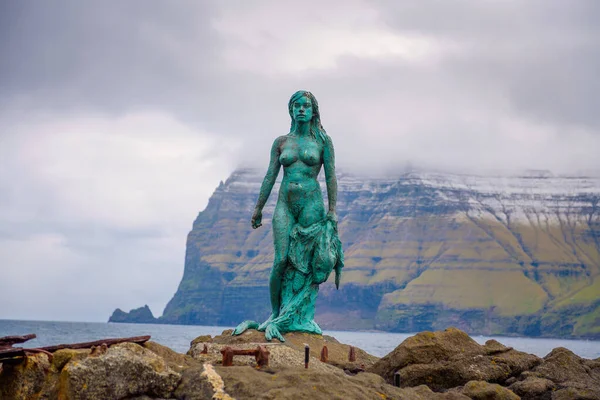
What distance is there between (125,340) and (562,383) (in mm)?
7250

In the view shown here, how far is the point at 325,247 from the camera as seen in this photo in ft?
65.3

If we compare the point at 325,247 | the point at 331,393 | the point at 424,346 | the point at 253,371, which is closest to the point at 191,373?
the point at 253,371

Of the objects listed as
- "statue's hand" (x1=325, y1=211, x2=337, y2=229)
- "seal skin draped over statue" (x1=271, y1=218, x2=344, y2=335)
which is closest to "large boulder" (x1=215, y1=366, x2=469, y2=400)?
"seal skin draped over statue" (x1=271, y1=218, x2=344, y2=335)

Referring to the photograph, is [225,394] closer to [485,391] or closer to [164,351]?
[164,351]

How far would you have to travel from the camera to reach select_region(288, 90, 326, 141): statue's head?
20.1 meters

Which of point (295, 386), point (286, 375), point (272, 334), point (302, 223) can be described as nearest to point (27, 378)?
point (286, 375)

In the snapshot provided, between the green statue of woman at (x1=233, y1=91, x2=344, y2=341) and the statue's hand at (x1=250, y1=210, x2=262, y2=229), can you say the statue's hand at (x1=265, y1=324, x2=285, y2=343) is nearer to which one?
the green statue of woman at (x1=233, y1=91, x2=344, y2=341)

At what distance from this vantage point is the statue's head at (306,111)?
20.1 metres

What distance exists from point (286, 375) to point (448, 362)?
5671 mm

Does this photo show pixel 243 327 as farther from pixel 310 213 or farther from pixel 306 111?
pixel 306 111

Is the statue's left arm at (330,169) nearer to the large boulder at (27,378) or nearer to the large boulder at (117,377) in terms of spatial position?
the large boulder at (27,378)

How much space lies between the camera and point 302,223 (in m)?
20.2

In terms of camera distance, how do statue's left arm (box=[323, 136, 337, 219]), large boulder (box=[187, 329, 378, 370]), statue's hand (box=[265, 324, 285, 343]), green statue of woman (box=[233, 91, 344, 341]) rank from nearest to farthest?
large boulder (box=[187, 329, 378, 370])
statue's hand (box=[265, 324, 285, 343])
green statue of woman (box=[233, 91, 344, 341])
statue's left arm (box=[323, 136, 337, 219])

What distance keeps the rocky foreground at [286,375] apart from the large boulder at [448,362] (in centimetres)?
2
